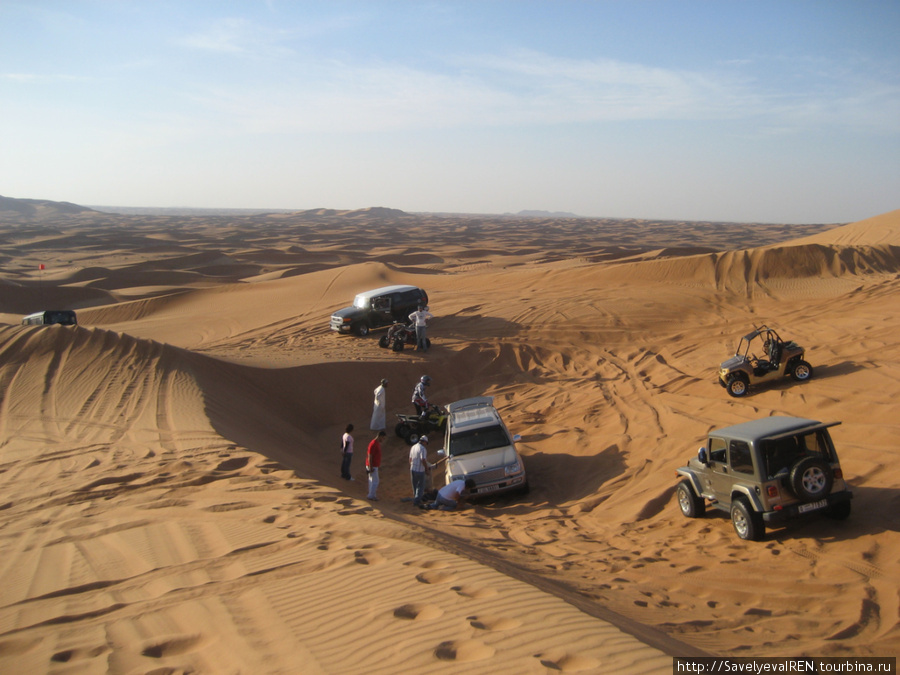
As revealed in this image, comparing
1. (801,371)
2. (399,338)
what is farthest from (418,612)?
(399,338)

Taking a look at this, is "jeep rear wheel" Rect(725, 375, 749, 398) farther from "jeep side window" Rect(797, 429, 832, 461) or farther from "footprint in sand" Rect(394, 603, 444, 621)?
"footprint in sand" Rect(394, 603, 444, 621)

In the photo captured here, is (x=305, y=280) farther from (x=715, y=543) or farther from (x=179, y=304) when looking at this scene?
(x=715, y=543)

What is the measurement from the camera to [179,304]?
3102cm

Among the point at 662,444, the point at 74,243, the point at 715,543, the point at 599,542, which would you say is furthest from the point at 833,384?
the point at 74,243

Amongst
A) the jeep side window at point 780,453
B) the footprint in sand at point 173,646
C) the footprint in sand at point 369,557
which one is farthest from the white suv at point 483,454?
the footprint in sand at point 173,646

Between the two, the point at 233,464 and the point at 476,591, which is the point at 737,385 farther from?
the point at 233,464

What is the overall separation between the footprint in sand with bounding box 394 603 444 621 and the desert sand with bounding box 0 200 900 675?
22 mm

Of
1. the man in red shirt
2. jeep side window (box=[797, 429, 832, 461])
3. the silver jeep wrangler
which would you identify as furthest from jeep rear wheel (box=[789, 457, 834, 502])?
the man in red shirt

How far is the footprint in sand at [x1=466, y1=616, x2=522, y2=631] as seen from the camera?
4438 millimetres

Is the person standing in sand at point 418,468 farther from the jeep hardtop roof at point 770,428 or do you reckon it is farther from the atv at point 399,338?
the atv at point 399,338

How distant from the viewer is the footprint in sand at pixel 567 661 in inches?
153

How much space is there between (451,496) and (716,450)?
4116mm

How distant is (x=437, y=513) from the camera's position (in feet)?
31.7

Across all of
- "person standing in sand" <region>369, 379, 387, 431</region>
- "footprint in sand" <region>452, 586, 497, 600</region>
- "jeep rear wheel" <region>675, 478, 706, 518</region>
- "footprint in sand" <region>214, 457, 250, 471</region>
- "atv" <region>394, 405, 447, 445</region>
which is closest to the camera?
"footprint in sand" <region>452, 586, 497, 600</region>
